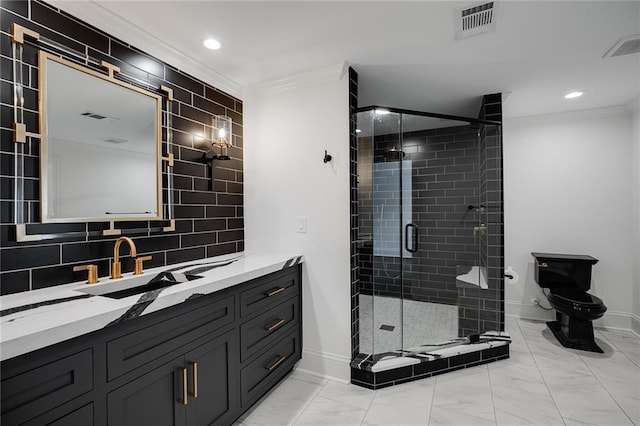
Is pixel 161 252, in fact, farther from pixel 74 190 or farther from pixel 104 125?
pixel 104 125

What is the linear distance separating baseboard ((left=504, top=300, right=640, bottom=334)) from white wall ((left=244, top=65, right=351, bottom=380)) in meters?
2.52

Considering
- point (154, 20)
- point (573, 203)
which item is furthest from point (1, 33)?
point (573, 203)

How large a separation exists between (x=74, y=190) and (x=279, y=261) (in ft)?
4.05

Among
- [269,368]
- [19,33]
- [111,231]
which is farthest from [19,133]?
[269,368]

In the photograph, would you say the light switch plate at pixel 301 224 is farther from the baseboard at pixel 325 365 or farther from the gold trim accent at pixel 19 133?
the gold trim accent at pixel 19 133

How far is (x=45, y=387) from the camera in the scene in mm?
923

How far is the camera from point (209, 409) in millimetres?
1520

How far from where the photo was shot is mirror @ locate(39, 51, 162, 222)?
1421 mm

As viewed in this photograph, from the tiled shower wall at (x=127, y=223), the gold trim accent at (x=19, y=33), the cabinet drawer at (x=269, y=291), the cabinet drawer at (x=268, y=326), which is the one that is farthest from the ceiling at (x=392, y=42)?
the cabinet drawer at (x=268, y=326)

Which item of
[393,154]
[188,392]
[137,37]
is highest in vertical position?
[137,37]

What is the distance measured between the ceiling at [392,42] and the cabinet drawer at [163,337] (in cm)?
163

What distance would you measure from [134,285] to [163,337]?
0.49 meters

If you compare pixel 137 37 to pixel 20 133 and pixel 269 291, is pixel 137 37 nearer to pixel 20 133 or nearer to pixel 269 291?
pixel 20 133

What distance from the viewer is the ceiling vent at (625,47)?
1898mm
